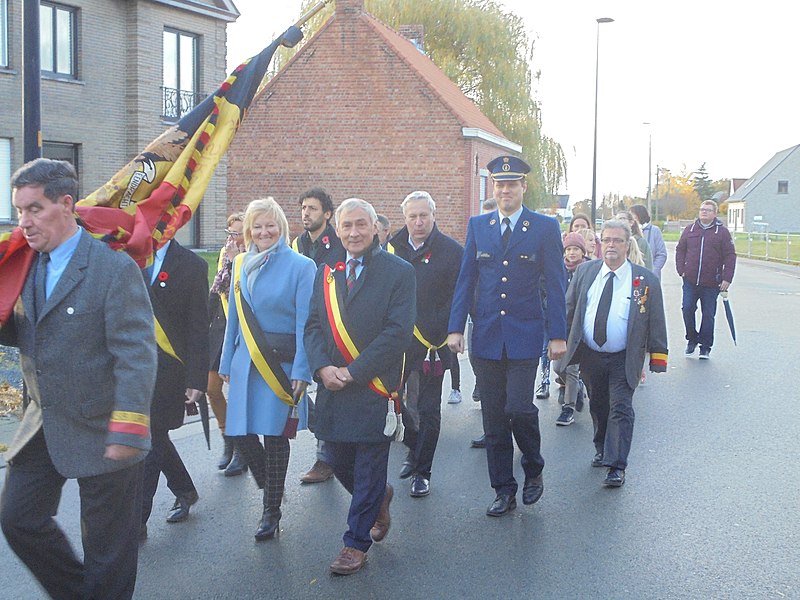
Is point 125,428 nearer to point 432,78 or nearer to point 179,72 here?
point 179,72

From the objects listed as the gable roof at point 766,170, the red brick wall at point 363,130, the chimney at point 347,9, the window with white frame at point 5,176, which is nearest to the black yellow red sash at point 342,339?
the window with white frame at point 5,176

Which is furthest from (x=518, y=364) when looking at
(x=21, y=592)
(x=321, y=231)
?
(x=21, y=592)

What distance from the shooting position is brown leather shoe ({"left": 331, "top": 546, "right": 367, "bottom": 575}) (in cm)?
504

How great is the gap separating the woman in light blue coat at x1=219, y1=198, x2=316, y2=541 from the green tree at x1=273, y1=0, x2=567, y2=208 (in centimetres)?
3188

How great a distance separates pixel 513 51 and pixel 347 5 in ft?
35.7

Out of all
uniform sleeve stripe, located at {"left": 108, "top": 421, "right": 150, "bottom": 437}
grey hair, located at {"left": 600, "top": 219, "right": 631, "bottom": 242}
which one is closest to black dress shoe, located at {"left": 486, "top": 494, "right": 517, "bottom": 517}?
grey hair, located at {"left": 600, "top": 219, "right": 631, "bottom": 242}

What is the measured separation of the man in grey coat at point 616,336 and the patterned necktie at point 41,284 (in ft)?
14.1

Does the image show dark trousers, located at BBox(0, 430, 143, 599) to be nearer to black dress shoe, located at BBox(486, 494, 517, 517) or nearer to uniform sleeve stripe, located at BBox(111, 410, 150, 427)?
uniform sleeve stripe, located at BBox(111, 410, 150, 427)

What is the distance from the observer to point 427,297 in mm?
7020

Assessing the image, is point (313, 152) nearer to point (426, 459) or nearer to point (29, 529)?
point (426, 459)

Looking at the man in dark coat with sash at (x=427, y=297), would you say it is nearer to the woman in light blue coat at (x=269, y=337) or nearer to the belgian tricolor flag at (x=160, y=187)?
the woman in light blue coat at (x=269, y=337)

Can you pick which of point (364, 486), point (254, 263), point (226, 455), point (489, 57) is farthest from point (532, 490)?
point (489, 57)

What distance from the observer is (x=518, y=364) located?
6.13m

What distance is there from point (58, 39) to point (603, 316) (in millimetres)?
20986
